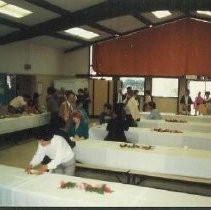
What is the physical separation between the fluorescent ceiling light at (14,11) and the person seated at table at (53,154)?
5.73 m

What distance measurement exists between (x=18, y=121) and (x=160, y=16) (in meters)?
Result: 7.20

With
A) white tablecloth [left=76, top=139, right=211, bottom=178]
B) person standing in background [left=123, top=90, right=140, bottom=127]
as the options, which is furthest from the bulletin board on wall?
white tablecloth [left=76, top=139, right=211, bottom=178]

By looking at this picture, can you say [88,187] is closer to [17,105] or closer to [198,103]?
[17,105]

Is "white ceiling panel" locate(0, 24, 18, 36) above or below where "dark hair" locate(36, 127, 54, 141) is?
above

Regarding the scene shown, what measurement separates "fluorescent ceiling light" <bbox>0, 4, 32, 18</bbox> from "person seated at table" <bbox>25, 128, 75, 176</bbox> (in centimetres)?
573

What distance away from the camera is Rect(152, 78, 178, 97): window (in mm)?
15359

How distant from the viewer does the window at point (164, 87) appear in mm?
15359

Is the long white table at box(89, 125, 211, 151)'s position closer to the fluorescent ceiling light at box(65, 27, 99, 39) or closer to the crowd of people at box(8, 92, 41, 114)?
the crowd of people at box(8, 92, 41, 114)

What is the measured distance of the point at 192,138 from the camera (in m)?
7.18

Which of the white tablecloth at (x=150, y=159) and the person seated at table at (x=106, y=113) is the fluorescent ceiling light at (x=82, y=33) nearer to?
the person seated at table at (x=106, y=113)

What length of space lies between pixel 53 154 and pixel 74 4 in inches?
233

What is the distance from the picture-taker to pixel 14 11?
9.48 metres

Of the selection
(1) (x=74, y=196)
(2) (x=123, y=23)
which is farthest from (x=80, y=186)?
(2) (x=123, y=23)

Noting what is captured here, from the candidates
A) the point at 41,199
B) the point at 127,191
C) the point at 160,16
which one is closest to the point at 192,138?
the point at 127,191
